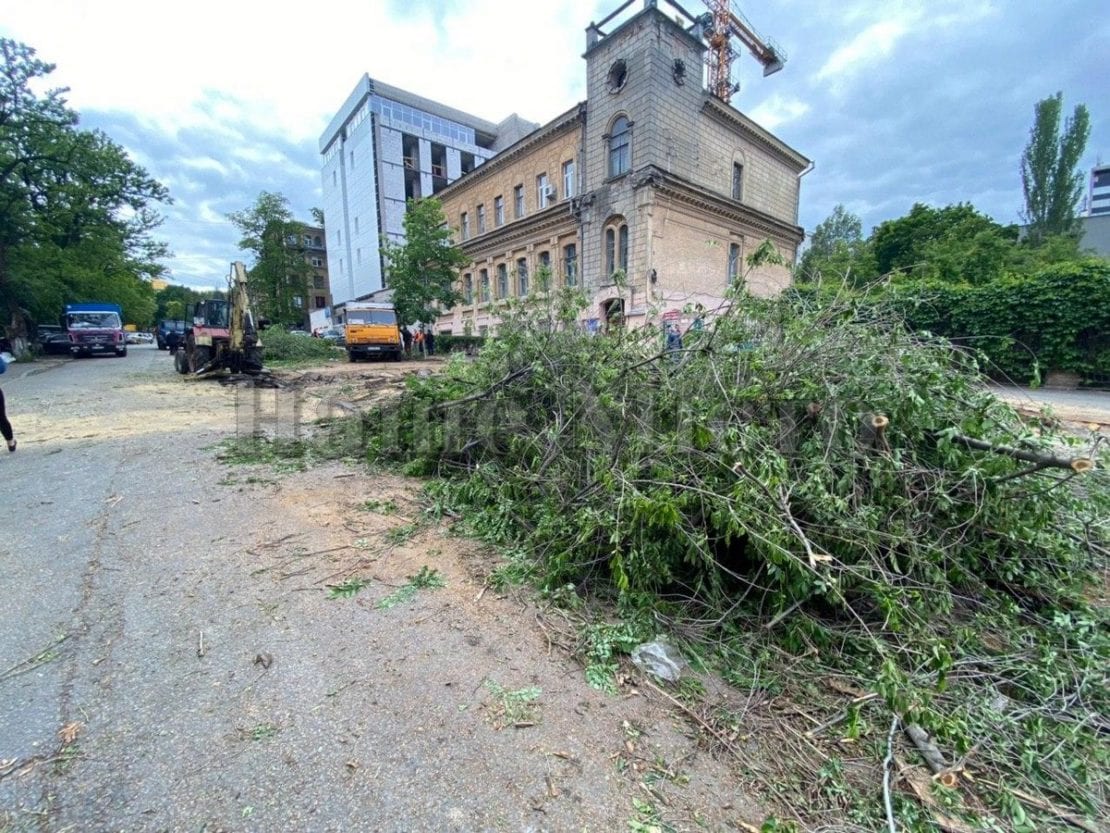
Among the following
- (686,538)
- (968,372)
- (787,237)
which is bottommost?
(686,538)

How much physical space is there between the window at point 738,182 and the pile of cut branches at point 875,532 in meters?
24.2

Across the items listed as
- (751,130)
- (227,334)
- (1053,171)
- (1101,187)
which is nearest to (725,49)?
(751,130)

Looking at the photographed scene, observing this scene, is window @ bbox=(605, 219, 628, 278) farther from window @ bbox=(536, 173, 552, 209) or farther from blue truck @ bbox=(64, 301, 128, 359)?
blue truck @ bbox=(64, 301, 128, 359)

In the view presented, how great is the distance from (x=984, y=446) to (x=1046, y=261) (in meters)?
27.8

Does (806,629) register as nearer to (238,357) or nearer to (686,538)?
(686,538)

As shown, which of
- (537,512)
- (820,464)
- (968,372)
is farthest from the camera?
(537,512)

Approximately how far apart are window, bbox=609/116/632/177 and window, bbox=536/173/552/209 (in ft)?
15.0

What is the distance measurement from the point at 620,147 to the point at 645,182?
102 inches

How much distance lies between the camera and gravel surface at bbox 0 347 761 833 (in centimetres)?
160

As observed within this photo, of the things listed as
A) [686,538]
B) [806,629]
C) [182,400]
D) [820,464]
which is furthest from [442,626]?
[182,400]

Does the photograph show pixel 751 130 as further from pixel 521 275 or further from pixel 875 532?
pixel 875 532

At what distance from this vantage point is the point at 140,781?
1.65m

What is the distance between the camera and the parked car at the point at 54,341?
23.0 metres

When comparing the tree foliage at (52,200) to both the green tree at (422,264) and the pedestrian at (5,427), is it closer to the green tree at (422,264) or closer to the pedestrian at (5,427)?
the green tree at (422,264)
